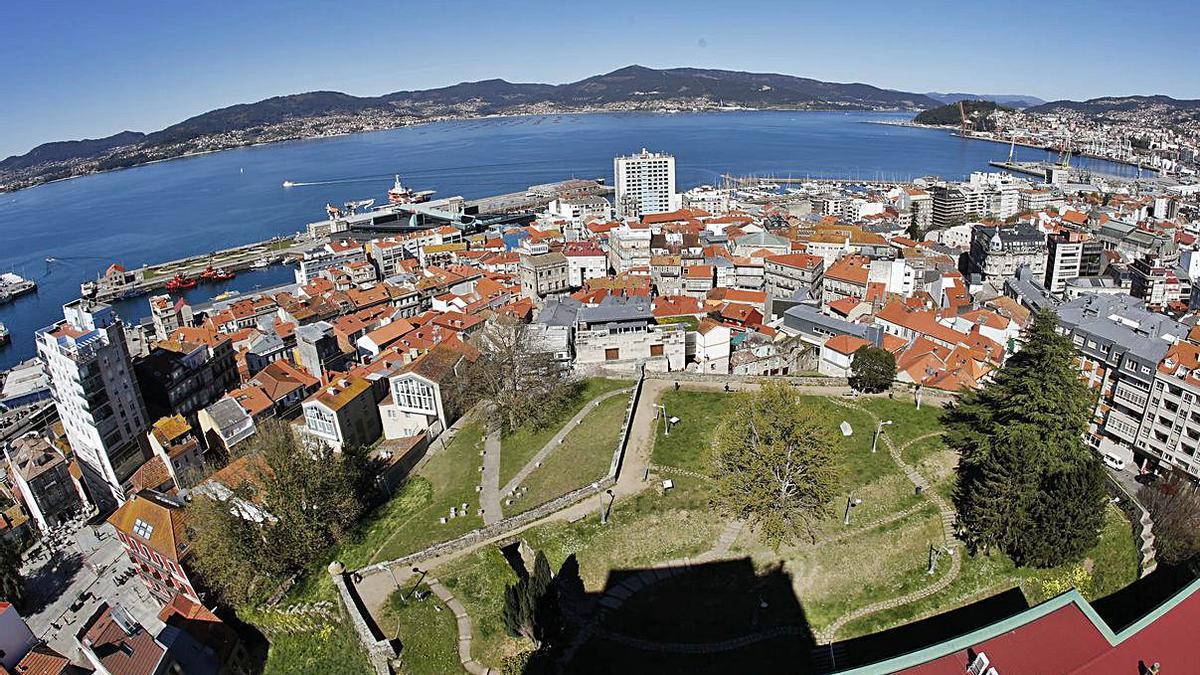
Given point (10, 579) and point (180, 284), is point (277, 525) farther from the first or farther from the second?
point (180, 284)

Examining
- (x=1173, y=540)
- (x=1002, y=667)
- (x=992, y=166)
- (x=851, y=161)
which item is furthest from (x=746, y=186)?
(x=1002, y=667)

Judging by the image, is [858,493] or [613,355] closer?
[858,493]

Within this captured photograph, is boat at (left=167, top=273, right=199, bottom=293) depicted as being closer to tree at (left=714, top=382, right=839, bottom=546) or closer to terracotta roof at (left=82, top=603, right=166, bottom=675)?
terracotta roof at (left=82, top=603, right=166, bottom=675)

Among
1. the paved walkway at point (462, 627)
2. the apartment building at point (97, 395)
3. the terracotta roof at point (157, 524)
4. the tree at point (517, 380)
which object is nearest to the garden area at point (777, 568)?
the paved walkway at point (462, 627)

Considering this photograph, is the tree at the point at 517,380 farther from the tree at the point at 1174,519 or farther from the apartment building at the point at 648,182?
the apartment building at the point at 648,182

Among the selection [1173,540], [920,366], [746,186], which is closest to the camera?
[1173,540]

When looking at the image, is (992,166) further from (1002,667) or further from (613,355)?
(1002,667)
